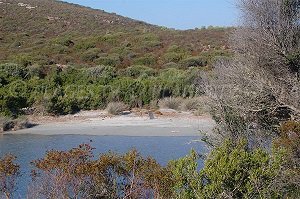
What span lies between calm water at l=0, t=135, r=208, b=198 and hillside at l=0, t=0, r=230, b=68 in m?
15.1

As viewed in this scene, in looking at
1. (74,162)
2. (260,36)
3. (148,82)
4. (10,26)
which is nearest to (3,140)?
(148,82)

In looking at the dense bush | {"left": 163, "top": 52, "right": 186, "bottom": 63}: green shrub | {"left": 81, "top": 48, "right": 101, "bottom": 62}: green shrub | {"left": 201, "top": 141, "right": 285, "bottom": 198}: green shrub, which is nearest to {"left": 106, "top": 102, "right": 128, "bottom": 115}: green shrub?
the dense bush

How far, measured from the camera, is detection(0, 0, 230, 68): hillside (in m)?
41.5

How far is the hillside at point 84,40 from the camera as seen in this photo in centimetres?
4147

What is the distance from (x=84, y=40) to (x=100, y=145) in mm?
30952

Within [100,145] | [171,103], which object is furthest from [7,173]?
[171,103]

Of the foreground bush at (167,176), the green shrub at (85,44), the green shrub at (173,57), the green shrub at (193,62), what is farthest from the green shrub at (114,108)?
the green shrub at (85,44)

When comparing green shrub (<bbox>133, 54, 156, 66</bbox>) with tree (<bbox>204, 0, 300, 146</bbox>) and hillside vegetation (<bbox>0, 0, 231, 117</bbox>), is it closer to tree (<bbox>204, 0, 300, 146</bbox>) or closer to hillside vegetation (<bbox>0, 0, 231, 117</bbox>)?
hillside vegetation (<bbox>0, 0, 231, 117</bbox>)

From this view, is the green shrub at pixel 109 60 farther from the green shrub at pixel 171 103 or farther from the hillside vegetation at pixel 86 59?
the green shrub at pixel 171 103

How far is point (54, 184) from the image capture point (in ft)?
24.2

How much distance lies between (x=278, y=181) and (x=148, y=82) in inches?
868

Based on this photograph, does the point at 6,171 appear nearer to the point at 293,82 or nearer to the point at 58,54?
the point at 293,82

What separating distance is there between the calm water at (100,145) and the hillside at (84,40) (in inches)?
593

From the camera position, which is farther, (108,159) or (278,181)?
(108,159)
